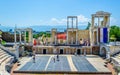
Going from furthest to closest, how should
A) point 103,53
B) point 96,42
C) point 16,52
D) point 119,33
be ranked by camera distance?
point 119,33 → point 96,42 → point 103,53 → point 16,52

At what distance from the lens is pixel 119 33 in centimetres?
5378

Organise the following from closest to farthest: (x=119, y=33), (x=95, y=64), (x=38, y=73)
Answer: (x=38, y=73) < (x=95, y=64) < (x=119, y=33)

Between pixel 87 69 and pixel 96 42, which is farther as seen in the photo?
pixel 96 42

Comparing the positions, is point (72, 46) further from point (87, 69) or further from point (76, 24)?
point (87, 69)

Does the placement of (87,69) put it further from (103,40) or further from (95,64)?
(103,40)

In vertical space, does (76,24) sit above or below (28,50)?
above

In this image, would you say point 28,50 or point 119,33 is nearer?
point 28,50

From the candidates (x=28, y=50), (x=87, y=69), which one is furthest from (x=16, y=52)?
(x=87, y=69)

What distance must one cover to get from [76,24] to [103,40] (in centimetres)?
568

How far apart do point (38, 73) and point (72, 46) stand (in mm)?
16191

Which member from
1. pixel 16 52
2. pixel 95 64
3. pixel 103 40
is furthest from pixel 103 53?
pixel 16 52

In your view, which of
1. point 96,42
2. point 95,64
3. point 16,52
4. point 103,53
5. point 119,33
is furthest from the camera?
point 119,33

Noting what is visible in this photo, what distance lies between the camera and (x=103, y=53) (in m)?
39.5

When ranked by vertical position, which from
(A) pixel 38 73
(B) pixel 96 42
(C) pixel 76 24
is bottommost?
(A) pixel 38 73
